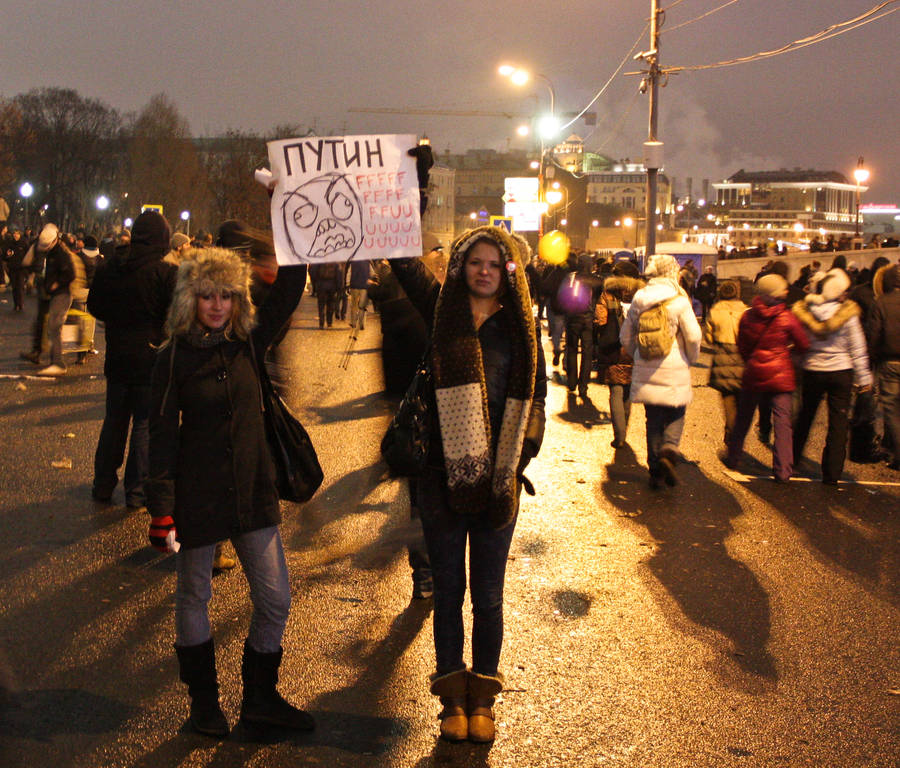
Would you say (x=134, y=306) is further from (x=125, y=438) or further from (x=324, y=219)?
(x=324, y=219)

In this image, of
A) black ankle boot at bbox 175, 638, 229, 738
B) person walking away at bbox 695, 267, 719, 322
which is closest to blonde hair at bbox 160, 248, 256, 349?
black ankle boot at bbox 175, 638, 229, 738

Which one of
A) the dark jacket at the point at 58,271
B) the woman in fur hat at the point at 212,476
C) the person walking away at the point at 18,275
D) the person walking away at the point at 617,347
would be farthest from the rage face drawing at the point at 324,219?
the person walking away at the point at 18,275

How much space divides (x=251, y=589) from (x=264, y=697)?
0.44 m

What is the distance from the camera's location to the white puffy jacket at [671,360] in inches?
332

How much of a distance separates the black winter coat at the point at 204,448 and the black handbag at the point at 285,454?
164mm

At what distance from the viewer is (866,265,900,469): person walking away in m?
9.73

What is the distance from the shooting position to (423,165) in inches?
184

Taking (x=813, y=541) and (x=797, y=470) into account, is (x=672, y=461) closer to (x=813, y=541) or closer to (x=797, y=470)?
(x=813, y=541)

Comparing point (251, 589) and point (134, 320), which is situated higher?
point (134, 320)

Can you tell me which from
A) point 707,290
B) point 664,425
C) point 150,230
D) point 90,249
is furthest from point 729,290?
point 707,290

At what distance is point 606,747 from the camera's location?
418 centimetres

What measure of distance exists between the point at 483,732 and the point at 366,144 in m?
2.51

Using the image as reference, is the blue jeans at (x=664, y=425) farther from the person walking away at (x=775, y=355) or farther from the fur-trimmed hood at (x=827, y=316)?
the fur-trimmed hood at (x=827, y=316)

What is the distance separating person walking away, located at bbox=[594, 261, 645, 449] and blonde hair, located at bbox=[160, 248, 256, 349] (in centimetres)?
Answer: 658
